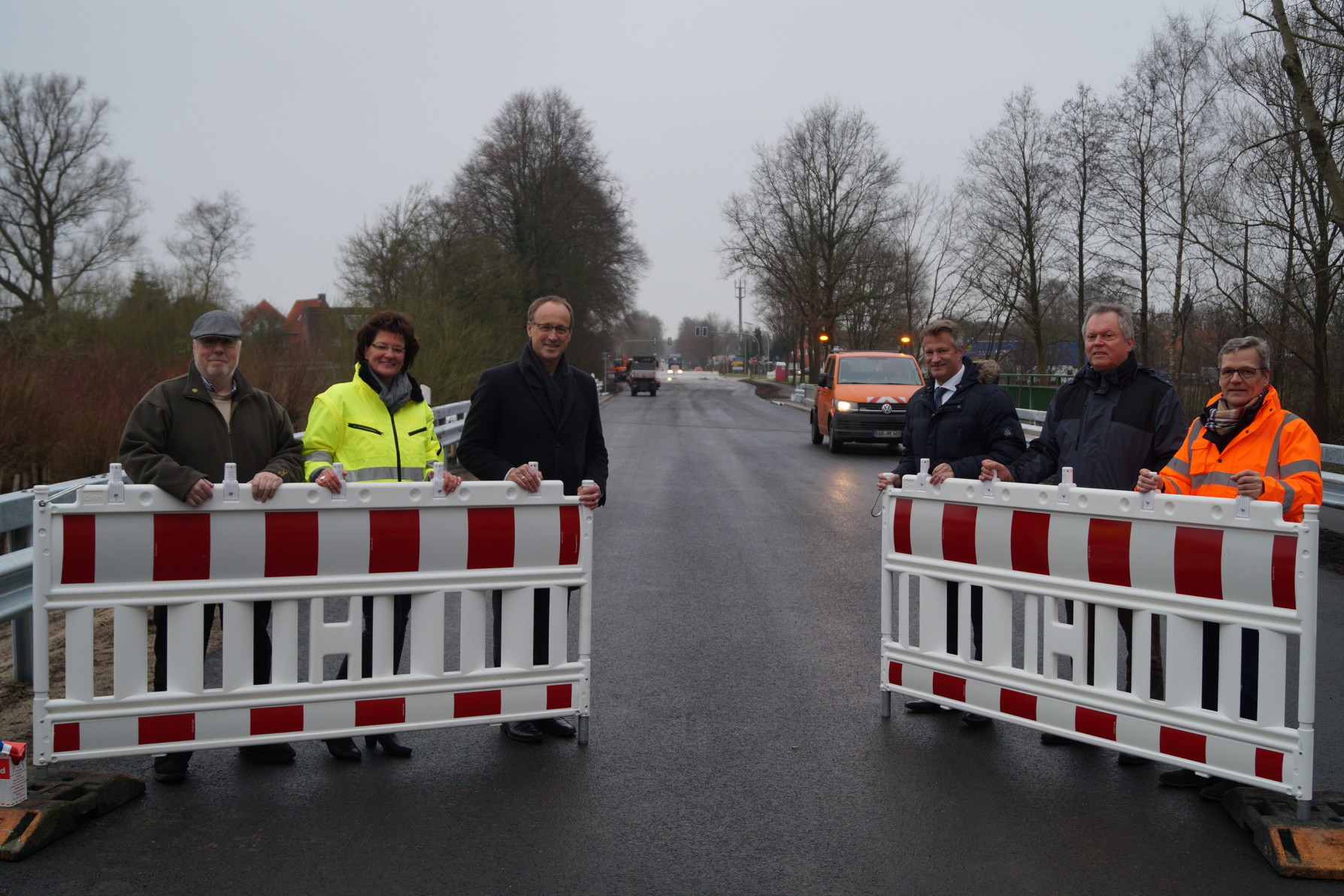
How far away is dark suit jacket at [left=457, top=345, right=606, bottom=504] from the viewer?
515cm

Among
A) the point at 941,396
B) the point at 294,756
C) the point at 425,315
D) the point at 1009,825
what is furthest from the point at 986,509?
the point at 425,315

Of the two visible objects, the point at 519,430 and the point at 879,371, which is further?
the point at 879,371

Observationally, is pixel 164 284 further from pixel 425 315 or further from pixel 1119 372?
pixel 1119 372

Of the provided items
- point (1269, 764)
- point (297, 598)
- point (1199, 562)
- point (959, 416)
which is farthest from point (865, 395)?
point (297, 598)

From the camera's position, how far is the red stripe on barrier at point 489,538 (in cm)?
454

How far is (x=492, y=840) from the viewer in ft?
12.5

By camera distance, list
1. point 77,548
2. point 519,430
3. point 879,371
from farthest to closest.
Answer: point 879,371 → point 519,430 → point 77,548

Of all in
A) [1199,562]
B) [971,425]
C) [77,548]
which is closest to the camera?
[77,548]

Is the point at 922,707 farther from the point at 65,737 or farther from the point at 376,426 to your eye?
the point at 65,737

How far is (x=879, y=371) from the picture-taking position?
22.4 meters

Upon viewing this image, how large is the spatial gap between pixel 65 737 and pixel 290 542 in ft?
3.49

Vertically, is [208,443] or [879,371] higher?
[879,371]

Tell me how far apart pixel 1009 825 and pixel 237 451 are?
11.5ft

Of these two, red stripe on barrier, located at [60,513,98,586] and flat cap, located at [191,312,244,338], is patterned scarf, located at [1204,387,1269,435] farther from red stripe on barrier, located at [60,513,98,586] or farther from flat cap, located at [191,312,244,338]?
red stripe on barrier, located at [60,513,98,586]
